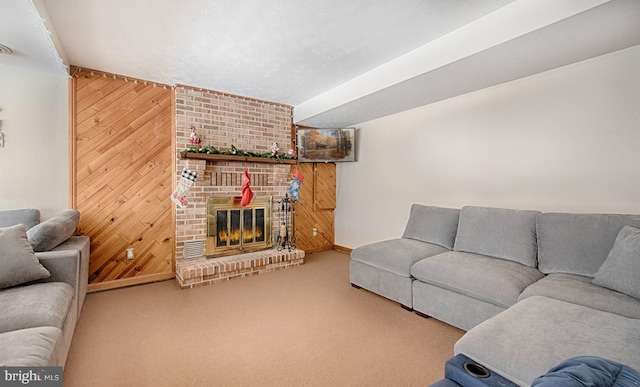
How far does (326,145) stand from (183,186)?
7.36 feet

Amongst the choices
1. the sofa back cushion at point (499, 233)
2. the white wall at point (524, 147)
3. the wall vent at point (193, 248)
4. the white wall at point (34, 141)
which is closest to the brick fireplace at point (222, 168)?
the wall vent at point (193, 248)

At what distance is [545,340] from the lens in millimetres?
1270

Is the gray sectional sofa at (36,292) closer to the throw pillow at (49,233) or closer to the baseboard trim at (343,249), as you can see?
the throw pillow at (49,233)

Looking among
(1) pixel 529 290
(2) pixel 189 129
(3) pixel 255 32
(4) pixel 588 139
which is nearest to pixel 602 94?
(4) pixel 588 139

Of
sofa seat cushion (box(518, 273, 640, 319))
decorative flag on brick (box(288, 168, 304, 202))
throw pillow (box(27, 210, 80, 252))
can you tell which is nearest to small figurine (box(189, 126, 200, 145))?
decorative flag on brick (box(288, 168, 304, 202))

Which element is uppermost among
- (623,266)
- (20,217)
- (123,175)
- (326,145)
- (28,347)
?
(326,145)

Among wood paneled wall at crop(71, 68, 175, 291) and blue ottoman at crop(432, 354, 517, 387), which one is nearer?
blue ottoman at crop(432, 354, 517, 387)

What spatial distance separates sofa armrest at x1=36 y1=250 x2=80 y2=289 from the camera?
2004 mm

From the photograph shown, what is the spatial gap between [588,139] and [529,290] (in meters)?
1.56

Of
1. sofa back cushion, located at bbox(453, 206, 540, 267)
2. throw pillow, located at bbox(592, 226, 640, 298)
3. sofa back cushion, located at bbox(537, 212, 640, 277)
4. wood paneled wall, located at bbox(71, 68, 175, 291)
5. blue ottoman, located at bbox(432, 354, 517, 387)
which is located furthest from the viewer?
wood paneled wall, located at bbox(71, 68, 175, 291)

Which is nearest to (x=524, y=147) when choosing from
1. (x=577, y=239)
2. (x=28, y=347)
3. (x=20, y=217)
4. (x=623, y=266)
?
(x=577, y=239)

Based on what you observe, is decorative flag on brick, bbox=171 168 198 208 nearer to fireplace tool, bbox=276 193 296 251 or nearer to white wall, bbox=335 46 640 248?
fireplace tool, bbox=276 193 296 251

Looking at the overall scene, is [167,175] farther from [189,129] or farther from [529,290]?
[529,290]

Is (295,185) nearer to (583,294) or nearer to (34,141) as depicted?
(34,141)
